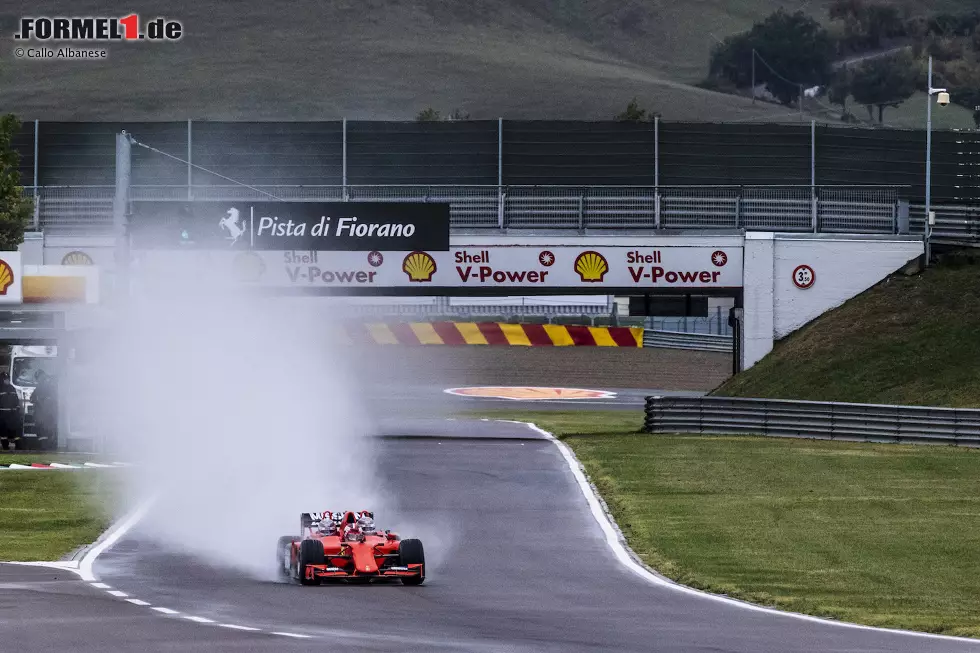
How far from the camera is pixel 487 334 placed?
6756cm

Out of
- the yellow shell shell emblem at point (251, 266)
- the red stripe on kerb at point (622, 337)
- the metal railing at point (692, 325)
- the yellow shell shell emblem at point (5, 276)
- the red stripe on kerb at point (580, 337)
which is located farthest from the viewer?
the metal railing at point (692, 325)

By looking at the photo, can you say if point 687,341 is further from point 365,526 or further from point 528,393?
point 365,526

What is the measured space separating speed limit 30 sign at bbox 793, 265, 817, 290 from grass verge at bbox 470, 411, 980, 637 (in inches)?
433

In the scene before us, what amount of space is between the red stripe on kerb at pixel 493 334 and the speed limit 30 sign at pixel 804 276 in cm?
2124

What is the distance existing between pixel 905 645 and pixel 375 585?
19.9 ft

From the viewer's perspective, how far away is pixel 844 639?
14414 millimetres

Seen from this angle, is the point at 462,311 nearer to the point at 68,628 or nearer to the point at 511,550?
the point at 511,550

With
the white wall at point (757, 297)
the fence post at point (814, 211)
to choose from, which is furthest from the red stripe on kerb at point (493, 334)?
the fence post at point (814, 211)

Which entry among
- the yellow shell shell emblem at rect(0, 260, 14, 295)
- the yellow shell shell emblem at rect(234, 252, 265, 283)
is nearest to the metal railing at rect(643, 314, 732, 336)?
the yellow shell shell emblem at rect(234, 252, 265, 283)

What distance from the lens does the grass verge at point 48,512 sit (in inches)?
854

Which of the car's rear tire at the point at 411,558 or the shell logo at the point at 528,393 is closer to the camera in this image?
the car's rear tire at the point at 411,558

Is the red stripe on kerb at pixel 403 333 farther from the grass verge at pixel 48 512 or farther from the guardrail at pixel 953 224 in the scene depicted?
the grass verge at pixel 48 512

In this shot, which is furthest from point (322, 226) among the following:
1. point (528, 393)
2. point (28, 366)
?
point (528, 393)

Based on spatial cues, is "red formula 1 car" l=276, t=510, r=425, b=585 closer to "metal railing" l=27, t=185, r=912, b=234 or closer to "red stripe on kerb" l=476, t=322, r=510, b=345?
"metal railing" l=27, t=185, r=912, b=234
